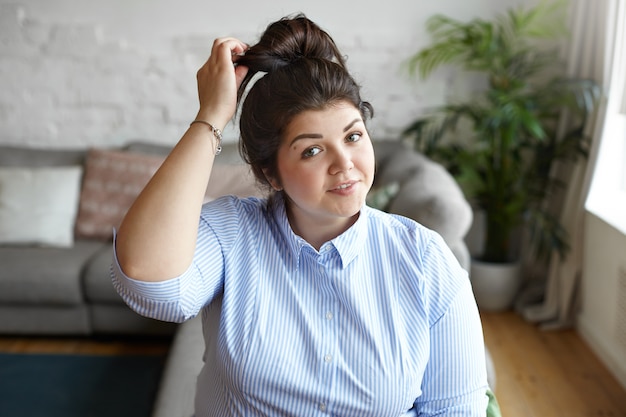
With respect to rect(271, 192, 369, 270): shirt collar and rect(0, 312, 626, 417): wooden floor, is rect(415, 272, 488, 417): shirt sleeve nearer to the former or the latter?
rect(271, 192, 369, 270): shirt collar

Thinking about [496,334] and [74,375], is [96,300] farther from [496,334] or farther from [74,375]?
[496,334]

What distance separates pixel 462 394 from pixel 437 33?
259 cm

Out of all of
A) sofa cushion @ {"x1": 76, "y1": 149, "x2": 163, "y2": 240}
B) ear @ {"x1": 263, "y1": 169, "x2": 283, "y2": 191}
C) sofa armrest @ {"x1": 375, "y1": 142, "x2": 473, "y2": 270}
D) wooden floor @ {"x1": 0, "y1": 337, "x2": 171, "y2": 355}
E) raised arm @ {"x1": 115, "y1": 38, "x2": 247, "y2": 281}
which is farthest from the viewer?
sofa cushion @ {"x1": 76, "y1": 149, "x2": 163, "y2": 240}

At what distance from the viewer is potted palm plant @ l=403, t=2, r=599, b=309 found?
9.37 feet

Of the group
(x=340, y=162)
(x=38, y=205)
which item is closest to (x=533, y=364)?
(x=340, y=162)

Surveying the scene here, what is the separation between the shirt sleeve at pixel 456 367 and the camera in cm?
106

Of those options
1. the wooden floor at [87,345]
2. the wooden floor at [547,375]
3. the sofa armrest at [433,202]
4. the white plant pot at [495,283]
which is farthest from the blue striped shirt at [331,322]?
the white plant pot at [495,283]

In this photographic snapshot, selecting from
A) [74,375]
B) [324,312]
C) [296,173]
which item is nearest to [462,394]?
[324,312]

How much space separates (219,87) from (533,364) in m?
2.15

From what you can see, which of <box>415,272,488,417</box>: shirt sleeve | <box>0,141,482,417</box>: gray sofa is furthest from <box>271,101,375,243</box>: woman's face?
<box>0,141,482,417</box>: gray sofa

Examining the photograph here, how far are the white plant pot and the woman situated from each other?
2093 mm

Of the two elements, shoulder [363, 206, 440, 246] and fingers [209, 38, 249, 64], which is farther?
shoulder [363, 206, 440, 246]

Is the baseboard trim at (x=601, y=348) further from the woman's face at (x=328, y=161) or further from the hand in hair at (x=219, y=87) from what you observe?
the hand in hair at (x=219, y=87)

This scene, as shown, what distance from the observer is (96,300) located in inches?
108
